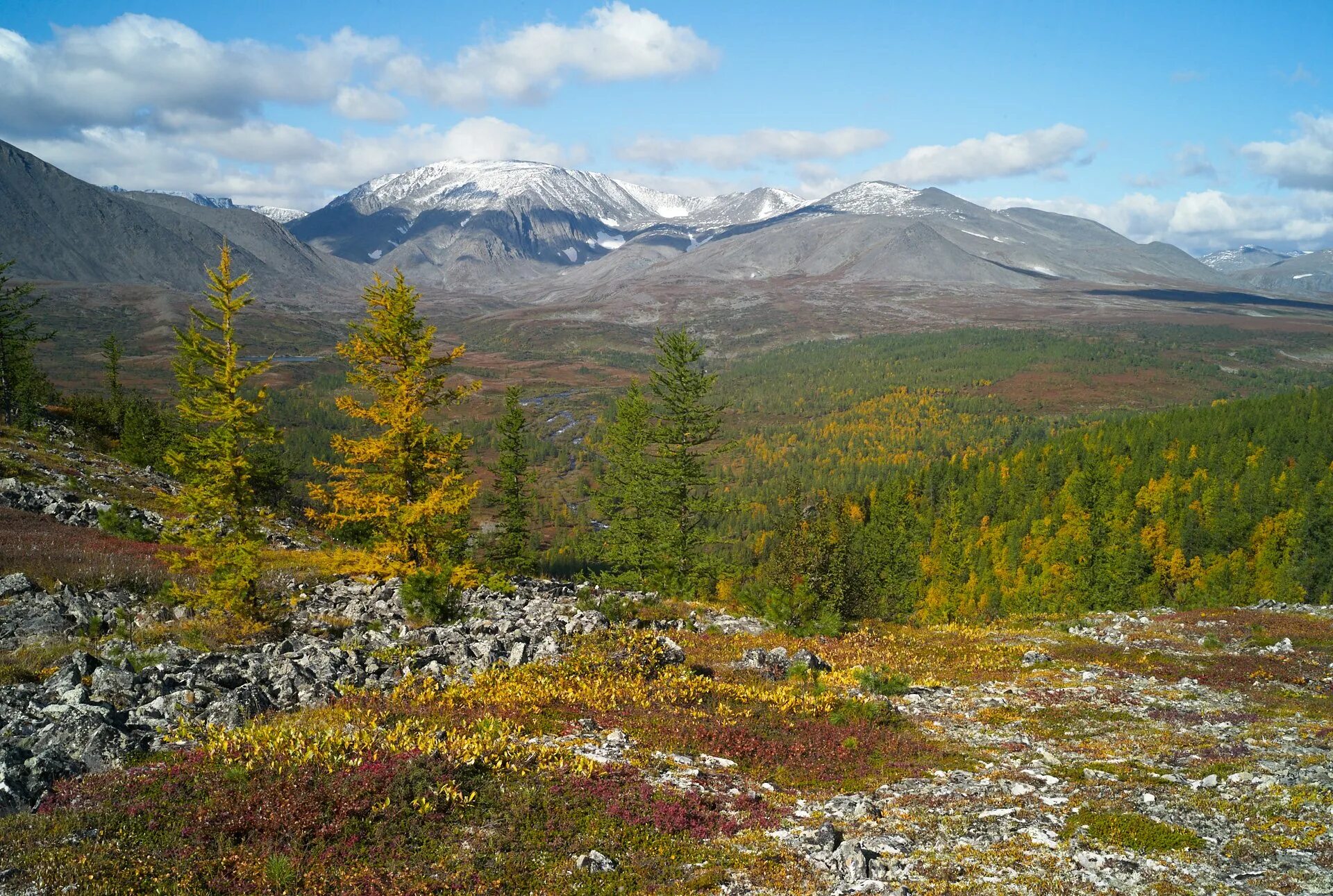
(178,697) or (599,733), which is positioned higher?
(178,697)

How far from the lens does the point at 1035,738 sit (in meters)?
17.4

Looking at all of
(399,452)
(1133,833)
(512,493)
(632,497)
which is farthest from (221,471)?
(512,493)

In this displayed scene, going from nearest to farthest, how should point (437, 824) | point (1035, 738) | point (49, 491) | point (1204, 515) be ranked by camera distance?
point (437, 824), point (1035, 738), point (49, 491), point (1204, 515)

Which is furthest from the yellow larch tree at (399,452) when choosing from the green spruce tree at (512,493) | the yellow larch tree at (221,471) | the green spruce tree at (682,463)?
the green spruce tree at (512,493)

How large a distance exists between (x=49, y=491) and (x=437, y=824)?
40.0m

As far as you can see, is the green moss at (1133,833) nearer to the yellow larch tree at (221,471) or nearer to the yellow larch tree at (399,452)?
the yellow larch tree at (399,452)

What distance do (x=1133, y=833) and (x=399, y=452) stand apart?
82.7 feet

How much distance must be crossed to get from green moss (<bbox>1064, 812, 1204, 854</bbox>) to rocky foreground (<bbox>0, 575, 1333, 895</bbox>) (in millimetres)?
44

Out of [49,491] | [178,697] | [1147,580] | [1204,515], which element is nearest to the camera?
[178,697]

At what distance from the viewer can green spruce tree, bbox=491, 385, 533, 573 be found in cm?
5541

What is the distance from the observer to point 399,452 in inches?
1090

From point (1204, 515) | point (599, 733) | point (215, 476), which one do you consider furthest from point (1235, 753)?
point (1204, 515)

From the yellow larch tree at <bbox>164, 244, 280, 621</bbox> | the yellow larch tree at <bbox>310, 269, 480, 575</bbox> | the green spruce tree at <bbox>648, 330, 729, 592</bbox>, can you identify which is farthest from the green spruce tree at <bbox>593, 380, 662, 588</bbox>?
the yellow larch tree at <bbox>164, 244, 280, 621</bbox>

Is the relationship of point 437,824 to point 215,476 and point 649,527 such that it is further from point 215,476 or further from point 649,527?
point 649,527
